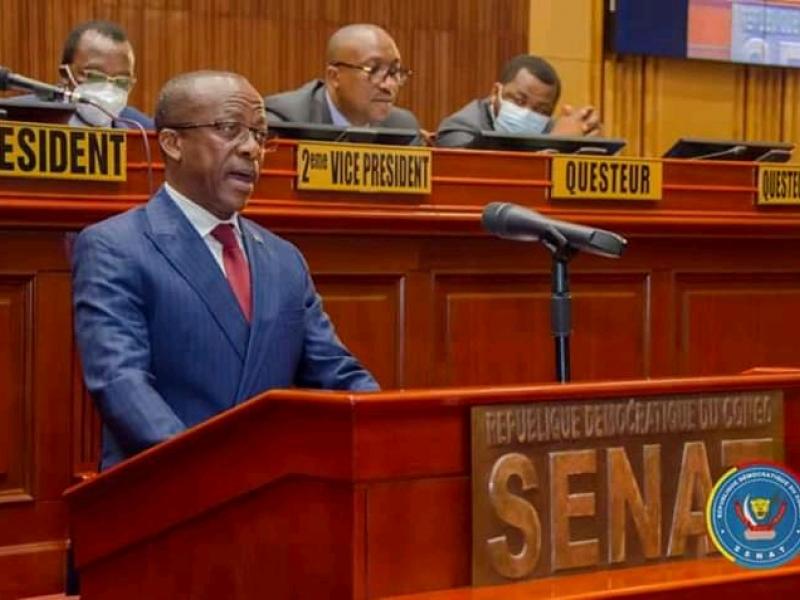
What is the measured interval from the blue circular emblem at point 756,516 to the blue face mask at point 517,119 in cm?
296

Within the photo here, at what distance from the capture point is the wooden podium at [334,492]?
155 cm

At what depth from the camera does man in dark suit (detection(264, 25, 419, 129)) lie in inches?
169

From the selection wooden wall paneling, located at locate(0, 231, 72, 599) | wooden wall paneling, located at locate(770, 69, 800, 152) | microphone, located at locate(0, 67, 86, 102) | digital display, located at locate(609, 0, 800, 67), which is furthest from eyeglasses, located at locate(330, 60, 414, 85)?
wooden wall paneling, located at locate(770, 69, 800, 152)

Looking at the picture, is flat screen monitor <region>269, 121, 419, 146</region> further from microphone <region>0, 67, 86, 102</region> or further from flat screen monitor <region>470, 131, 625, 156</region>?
microphone <region>0, 67, 86, 102</region>

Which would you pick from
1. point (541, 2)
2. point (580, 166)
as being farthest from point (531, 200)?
point (541, 2)

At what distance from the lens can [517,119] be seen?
4.66 metres

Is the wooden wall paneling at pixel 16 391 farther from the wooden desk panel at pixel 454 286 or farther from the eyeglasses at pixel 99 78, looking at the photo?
the eyeglasses at pixel 99 78

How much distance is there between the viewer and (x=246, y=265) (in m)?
2.37

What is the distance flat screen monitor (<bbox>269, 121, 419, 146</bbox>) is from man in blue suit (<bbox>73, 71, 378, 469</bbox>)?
3.27 feet

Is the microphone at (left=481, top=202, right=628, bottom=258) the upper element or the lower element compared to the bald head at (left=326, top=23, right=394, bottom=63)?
lower

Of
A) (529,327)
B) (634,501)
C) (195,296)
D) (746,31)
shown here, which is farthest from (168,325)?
(746,31)

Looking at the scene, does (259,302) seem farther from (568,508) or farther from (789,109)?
(789,109)

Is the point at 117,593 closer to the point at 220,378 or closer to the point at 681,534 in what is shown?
the point at 220,378

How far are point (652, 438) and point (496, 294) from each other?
1929 mm
